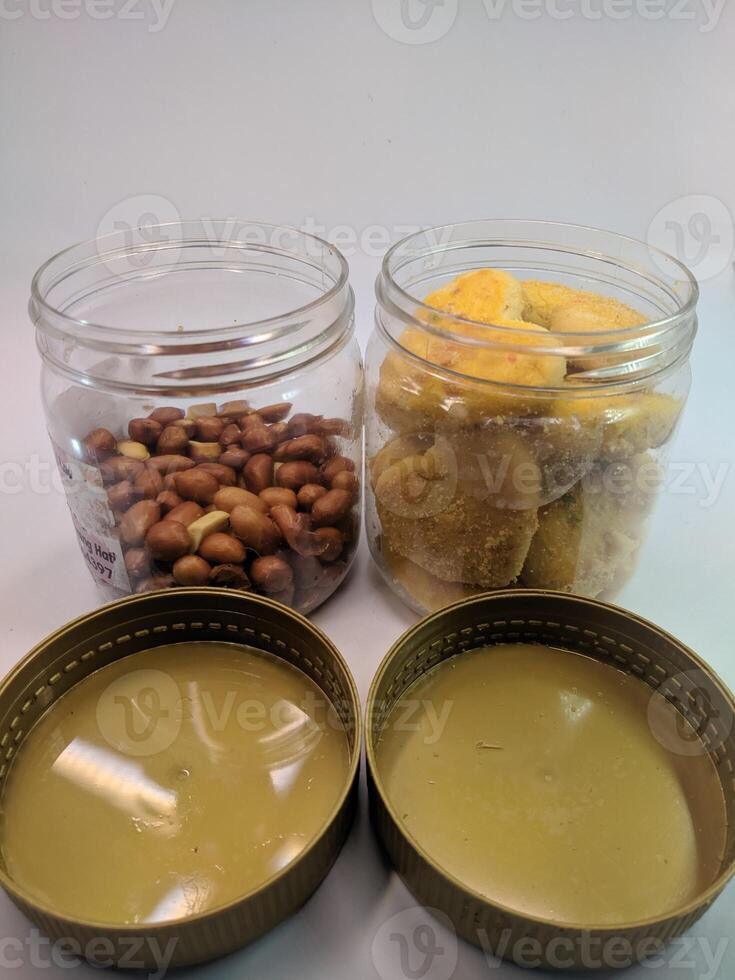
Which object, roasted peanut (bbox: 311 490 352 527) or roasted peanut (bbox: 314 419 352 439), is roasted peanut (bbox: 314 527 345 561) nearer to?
roasted peanut (bbox: 311 490 352 527)

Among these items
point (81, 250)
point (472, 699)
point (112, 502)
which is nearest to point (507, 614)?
point (472, 699)

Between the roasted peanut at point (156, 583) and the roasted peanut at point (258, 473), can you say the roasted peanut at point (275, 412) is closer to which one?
the roasted peanut at point (258, 473)

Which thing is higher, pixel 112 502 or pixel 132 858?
pixel 112 502

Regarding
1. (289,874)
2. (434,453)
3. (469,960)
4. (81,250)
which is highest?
(81,250)

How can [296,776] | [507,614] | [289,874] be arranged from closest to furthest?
[289,874] < [296,776] < [507,614]

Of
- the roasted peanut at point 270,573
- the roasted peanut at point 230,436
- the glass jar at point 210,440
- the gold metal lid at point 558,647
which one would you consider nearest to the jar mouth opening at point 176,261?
the glass jar at point 210,440

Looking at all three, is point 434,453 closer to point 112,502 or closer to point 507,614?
point 507,614

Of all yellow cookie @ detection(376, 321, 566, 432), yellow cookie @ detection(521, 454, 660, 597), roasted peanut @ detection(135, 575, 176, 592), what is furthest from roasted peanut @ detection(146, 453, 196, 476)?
yellow cookie @ detection(521, 454, 660, 597)
